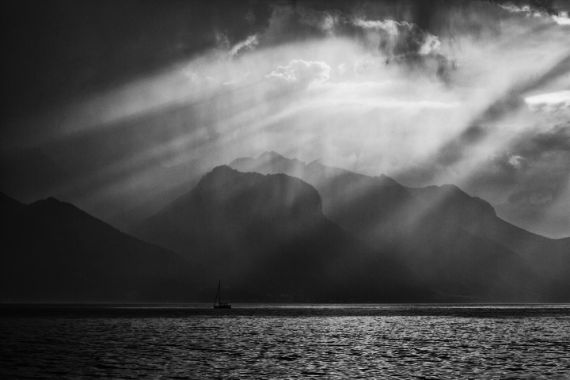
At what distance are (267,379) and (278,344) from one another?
156ft

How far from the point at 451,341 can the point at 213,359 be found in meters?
55.1

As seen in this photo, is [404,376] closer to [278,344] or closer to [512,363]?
[512,363]

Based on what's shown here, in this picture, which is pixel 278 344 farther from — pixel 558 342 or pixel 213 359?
pixel 558 342

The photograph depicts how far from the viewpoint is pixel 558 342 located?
401 feet

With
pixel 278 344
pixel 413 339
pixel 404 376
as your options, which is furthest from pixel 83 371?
pixel 413 339

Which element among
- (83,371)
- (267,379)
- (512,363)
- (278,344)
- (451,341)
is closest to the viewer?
(267,379)

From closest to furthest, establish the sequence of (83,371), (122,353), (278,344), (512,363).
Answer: (83,371) < (512,363) < (122,353) < (278,344)

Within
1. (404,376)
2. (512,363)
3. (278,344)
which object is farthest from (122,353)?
(512,363)

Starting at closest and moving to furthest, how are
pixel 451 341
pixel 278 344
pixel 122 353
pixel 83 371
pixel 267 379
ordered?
1. pixel 267 379
2. pixel 83 371
3. pixel 122 353
4. pixel 278 344
5. pixel 451 341

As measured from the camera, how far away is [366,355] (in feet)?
318

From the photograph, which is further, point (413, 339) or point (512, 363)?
point (413, 339)

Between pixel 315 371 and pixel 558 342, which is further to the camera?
pixel 558 342

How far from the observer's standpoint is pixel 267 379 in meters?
69.3

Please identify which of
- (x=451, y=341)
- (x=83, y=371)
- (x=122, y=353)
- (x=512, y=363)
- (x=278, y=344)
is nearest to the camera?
(x=83, y=371)
